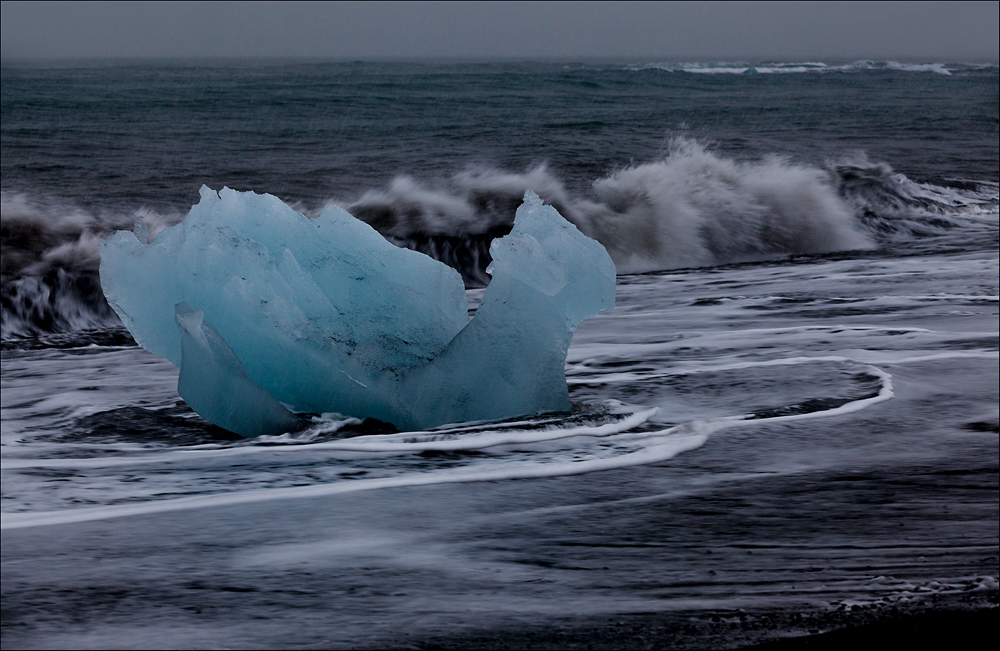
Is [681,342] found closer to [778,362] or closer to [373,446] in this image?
[778,362]

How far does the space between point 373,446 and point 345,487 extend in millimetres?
324

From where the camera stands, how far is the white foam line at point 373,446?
290 centimetres

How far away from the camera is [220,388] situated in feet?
9.98

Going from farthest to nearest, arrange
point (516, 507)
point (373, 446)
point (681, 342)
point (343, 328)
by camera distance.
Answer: point (681, 342), point (343, 328), point (373, 446), point (516, 507)

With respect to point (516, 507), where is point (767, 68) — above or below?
above

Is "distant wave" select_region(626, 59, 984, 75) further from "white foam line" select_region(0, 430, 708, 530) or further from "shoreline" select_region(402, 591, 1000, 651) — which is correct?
"shoreline" select_region(402, 591, 1000, 651)

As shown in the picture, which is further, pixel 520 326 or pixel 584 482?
pixel 520 326

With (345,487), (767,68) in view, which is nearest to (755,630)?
(345,487)

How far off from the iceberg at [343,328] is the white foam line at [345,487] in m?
0.43

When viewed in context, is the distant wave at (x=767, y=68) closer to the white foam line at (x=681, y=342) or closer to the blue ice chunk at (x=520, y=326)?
the white foam line at (x=681, y=342)

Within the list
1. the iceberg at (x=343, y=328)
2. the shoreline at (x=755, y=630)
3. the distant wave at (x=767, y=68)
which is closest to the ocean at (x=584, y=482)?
the shoreline at (x=755, y=630)

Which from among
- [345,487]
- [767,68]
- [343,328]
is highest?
[767,68]

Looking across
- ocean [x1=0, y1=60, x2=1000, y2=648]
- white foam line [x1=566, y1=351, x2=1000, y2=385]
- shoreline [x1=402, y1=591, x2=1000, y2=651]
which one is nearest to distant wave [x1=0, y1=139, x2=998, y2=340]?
ocean [x1=0, y1=60, x2=1000, y2=648]

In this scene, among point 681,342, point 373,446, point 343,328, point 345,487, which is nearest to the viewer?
point 345,487
